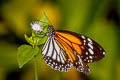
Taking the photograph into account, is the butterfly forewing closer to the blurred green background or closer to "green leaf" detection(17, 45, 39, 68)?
"green leaf" detection(17, 45, 39, 68)

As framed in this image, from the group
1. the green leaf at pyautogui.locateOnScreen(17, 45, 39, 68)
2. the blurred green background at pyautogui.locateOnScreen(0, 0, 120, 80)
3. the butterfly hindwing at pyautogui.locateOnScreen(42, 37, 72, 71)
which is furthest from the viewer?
the blurred green background at pyautogui.locateOnScreen(0, 0, 120, 80)

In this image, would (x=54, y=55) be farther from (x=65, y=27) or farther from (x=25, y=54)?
(x=65, y=27)

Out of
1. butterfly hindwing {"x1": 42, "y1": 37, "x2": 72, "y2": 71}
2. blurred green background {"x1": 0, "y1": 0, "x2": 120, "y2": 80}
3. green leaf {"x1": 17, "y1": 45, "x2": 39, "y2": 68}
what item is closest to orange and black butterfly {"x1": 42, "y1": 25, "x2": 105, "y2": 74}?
butterfly hindwing {"x1": 42, "y1": 37, "x2": 72, "y2": 71}

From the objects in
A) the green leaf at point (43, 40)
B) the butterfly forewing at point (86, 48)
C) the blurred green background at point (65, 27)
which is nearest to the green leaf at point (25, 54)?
the green leaf at point (43, 40)

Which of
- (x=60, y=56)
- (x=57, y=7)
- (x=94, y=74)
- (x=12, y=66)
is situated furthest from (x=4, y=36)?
(x=60, y=56)

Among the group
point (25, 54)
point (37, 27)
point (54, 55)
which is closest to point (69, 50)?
point (54, 55)

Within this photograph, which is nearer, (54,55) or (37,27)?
(37,27)

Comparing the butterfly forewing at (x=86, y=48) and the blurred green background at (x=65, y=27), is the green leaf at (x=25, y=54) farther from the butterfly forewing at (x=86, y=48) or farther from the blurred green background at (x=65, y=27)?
the blurred green background at (x=65, y=27)
